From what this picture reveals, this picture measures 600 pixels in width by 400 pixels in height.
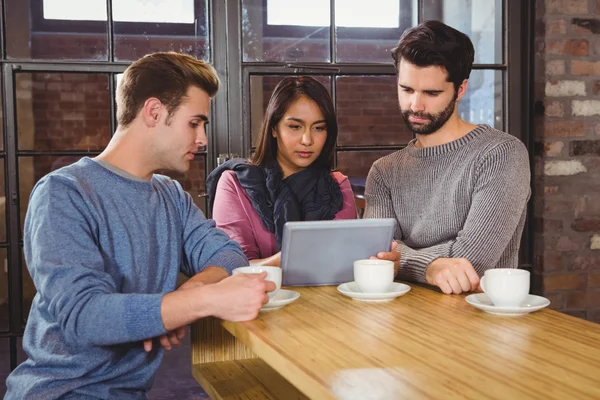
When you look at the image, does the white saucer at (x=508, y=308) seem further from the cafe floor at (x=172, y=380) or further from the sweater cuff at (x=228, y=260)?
the cafe floor at (x=172, y=380)

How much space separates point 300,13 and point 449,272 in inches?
68.6

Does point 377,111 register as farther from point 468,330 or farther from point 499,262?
point 468,330

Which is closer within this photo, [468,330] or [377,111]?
[468,330]

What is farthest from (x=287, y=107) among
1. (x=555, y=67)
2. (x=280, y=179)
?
(x=555, y=67)

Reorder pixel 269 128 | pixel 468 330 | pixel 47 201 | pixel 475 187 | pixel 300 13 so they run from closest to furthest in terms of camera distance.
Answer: pixel 468 330, pixel 47 201, pixel 475 187, pixel 269 128, pixel 300 13

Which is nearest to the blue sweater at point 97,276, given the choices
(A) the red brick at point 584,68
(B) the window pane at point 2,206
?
(B) the window pane at point 2,206

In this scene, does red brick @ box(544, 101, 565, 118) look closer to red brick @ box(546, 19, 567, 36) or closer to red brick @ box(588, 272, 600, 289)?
red brick @ box(546, 19, 567, 36)

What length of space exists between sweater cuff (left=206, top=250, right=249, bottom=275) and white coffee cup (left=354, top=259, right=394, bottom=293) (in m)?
0.34

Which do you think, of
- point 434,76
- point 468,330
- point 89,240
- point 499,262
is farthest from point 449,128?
point 89,240

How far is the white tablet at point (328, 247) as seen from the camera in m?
1.64

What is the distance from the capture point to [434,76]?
6.81 feet

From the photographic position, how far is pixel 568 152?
3.15 meters

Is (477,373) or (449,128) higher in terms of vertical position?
(449,128)

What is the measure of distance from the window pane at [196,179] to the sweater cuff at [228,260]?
1.25 meters
